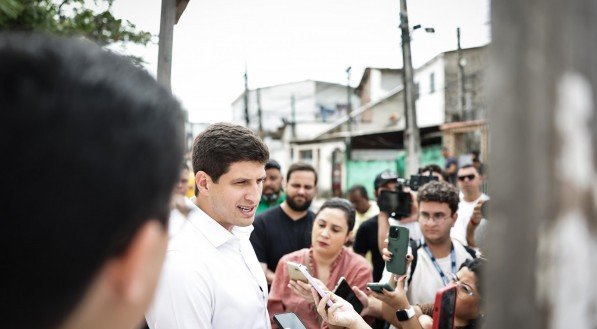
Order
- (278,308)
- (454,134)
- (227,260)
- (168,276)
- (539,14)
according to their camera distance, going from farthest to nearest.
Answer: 1. (454,134)
2. (278,308)
3. (227,260)
4. (168,276)
5. (539,14)

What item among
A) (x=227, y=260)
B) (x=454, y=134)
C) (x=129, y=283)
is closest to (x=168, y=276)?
(x=227, y=260)

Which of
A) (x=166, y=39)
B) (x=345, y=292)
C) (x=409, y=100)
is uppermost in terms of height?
(x=409, y=100)

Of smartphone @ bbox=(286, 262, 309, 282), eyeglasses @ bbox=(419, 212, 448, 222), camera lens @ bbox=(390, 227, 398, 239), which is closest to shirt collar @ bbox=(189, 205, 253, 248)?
smartphone @ bbox=(286, 262, 309, 282)

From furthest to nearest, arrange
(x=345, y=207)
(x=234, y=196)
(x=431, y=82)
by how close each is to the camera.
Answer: (x=431, y=82), (x=345, y=207), (x=234, y=196)

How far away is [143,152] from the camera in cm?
61

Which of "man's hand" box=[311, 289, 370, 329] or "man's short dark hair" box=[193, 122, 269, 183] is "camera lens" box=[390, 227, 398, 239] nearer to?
"man's hand" box=[311, 289, 370, 329]

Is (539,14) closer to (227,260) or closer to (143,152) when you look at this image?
(143,152)

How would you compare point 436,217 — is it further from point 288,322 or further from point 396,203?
point 288,322

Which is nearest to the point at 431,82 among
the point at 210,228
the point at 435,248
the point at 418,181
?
the point at 418,181

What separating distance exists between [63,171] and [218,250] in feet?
5.21

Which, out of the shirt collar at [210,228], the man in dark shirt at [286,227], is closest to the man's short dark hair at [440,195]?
the man in dark shirt at [286,227]

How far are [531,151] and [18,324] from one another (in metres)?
0.64

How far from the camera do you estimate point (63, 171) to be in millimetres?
545

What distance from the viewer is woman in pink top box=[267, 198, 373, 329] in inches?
116
